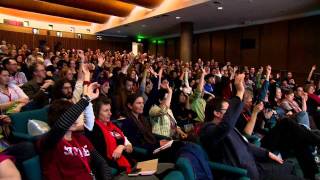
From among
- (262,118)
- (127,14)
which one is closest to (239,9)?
(127,14)

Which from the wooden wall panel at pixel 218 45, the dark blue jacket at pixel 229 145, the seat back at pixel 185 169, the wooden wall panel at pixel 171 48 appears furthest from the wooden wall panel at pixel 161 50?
the seat back at pixel 185 169

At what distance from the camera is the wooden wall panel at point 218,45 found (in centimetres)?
1589

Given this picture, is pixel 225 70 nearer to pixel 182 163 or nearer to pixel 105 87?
pixel 105 87

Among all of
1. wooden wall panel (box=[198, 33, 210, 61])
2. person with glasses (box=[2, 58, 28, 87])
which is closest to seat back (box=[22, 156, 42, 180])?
person with glasses (box=[2, 58, 28, 87])

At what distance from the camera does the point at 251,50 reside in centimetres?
1425

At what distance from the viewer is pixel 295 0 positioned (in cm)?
916

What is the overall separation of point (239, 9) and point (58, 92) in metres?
8.51

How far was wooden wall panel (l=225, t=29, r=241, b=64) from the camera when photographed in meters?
14.9

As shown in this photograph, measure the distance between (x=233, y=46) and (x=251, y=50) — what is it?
3.86 feet

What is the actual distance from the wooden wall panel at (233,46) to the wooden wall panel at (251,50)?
28cm

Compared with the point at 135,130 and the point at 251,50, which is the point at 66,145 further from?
the point at 251,50

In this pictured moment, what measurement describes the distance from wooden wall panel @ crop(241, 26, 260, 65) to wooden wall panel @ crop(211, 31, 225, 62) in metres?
1.41

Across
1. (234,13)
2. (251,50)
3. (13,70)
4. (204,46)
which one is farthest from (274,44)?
(13,70)

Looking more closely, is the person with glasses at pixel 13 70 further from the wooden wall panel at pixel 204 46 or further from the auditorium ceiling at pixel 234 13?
the wooden wall panel at pixel 204 46
